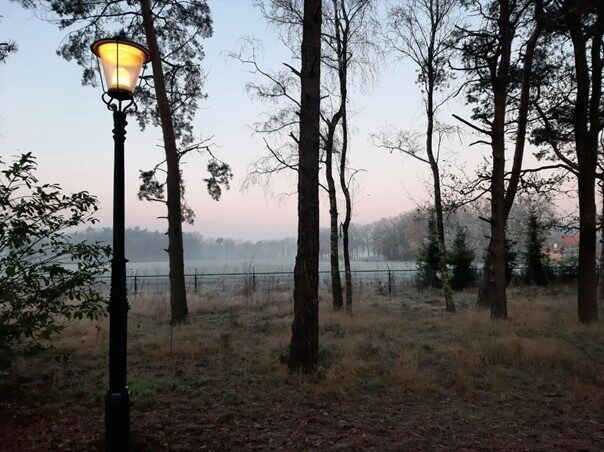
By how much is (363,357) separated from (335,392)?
1.91 meters

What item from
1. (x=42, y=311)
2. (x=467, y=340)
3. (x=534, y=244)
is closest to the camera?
(x=42, y=311)

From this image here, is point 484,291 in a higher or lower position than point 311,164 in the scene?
lower

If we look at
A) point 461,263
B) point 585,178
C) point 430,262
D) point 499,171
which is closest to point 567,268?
point 461,263

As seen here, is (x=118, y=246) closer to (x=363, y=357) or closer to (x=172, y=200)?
(x=363, y=357)

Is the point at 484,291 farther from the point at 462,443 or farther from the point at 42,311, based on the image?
the point at 42,311

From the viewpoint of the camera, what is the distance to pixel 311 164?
6637mm

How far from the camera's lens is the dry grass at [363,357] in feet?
19.7

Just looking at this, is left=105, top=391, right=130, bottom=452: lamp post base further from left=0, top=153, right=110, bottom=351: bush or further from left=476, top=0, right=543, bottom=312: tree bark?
left=476, top=0, right=543, bottom=312: tree bark

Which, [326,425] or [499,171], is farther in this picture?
[499,171]

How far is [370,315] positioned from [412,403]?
24.4 feet

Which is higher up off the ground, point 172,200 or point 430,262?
point 172,200

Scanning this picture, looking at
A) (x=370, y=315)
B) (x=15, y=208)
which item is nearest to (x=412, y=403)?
(x=15, y=208)

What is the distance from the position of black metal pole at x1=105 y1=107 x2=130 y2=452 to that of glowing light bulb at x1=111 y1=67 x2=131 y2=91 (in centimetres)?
56

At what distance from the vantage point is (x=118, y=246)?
11.9 ft
